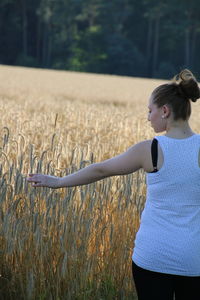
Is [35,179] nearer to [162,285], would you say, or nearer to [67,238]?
[162,285]

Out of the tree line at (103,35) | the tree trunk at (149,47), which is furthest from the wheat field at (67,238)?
the tree trunk at (149,47)

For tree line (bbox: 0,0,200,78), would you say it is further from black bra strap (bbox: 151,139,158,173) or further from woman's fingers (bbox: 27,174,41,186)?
black bra strap (bbox: 151,139,158,173)

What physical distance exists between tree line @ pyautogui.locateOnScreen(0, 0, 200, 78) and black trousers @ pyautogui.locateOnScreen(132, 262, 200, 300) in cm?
6018

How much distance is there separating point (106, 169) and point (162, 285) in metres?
0.44

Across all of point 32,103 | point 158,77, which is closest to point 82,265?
point 32,103

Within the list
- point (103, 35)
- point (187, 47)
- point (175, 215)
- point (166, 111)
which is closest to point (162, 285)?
point (175, 215)

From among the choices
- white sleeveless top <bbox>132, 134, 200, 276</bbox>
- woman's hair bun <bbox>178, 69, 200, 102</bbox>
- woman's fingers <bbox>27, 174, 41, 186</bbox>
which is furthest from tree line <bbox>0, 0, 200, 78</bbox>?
white sleeveless top <bbox>132, 134, 200, 276</bbox>

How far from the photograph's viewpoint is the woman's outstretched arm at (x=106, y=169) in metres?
2.43

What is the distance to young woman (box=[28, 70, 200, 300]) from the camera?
2402 millimetres

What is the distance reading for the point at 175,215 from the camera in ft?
7.89

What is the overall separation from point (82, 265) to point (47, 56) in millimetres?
65308

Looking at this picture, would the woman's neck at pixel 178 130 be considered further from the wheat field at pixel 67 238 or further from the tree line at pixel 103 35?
the tree line at pixel 103 35

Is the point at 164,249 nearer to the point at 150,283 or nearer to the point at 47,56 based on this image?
the point at 150,283

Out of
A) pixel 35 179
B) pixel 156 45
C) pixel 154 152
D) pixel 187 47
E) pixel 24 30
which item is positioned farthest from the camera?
pixel 156 45
